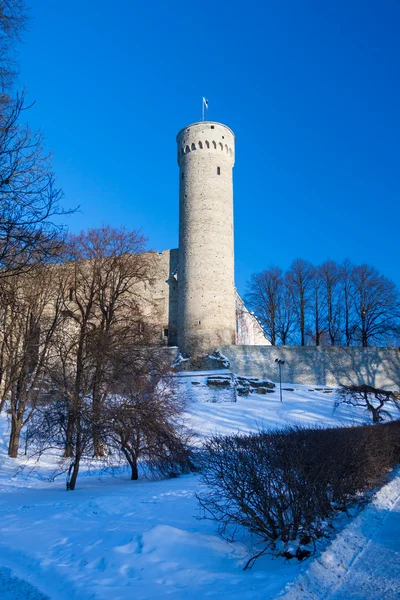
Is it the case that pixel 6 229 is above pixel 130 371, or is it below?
above

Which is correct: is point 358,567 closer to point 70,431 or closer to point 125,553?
point 125,553

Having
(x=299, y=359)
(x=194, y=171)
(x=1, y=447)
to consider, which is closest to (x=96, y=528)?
(x=1, y=447)

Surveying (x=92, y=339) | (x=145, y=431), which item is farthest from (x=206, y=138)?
(x=145, y=431)

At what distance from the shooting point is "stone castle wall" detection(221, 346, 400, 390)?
29672 mm

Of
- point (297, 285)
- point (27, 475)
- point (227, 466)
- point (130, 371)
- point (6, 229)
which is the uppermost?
point (297, 285)

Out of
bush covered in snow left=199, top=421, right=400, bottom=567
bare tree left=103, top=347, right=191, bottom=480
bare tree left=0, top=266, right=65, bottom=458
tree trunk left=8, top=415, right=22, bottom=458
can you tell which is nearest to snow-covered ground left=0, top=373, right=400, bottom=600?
bush covered in snow left=199, top=421, right=400, bottom=567

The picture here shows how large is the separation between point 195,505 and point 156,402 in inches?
175

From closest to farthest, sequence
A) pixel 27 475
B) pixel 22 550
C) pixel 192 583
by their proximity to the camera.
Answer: pixel 192 583, pixel 22 550, pixel 27 475

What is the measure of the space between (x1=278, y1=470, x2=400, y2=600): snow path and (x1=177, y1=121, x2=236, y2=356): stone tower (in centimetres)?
2383

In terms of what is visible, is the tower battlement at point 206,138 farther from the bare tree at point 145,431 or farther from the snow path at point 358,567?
the snow path at point 358,567

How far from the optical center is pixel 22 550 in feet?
16.7

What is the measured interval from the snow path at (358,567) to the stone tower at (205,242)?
23.8 metres

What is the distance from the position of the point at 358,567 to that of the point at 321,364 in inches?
1014

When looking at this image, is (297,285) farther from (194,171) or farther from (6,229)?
(6,229)
